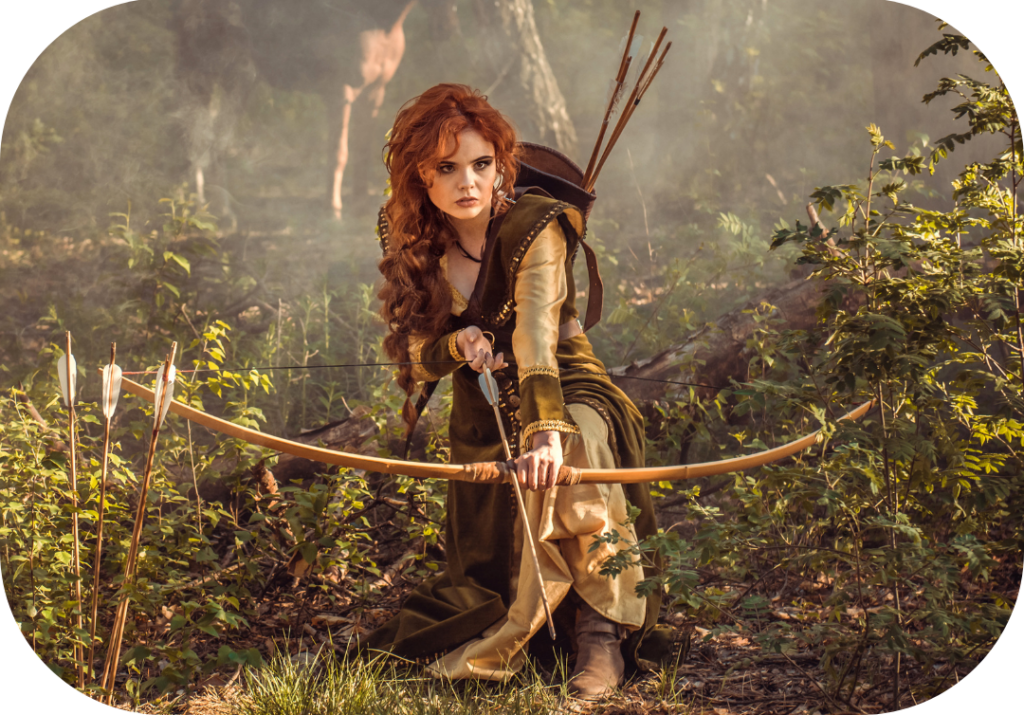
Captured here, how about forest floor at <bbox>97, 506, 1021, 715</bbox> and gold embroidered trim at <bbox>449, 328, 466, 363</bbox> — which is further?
gold embroidered trim at <bbox>449, 328, 466, 363</bbox>

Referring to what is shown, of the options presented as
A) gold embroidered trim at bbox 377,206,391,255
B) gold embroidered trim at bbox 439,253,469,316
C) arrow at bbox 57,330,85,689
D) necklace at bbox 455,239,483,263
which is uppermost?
gold embroidered trim at bbox 377,206,391,255

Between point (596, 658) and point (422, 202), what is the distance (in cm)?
123

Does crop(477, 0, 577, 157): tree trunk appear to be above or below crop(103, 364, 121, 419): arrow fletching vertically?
Answer: above

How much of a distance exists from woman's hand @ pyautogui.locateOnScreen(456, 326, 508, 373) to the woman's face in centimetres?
30

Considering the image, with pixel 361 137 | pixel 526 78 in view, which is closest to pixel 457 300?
pixel 526 78

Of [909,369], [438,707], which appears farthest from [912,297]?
[438,707]

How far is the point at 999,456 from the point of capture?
2.33 meters

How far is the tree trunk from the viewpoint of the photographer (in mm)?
2867

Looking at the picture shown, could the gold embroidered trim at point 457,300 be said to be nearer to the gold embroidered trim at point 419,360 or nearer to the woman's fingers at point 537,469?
the gold embroidered trim at point 419,360

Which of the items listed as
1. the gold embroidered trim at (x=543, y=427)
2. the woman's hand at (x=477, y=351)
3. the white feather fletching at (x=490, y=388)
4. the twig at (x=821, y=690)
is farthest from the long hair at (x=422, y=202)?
the twig at (x=821, y=690)

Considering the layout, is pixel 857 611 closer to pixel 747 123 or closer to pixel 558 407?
pixel 558 407

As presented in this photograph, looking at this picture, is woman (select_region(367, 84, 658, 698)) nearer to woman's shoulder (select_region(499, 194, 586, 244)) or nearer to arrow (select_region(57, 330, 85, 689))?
woman's shoulder (select_region(499, 194, 586, 244))

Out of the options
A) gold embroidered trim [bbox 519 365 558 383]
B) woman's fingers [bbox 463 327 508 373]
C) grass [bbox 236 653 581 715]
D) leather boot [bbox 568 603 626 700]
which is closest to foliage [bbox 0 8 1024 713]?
grass [bbox 236 653 581 715]

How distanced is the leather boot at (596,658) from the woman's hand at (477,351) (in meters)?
0.65
